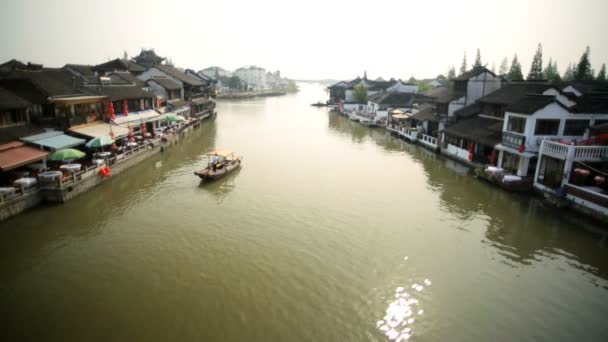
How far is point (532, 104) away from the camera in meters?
26.1

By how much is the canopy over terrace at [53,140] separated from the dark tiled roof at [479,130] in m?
33.9

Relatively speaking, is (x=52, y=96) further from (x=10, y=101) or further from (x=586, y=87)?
(x=586, y=87)

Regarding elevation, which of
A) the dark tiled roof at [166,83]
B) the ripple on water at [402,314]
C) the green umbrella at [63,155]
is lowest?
the ripple on water at [402,314]

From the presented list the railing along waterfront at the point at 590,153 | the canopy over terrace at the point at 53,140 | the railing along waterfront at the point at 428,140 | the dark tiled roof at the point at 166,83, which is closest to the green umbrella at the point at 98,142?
the canopy over terrace at the point at 53,140

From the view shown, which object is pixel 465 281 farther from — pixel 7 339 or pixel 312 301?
pixel 7 339

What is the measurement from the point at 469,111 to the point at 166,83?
43.4 metres

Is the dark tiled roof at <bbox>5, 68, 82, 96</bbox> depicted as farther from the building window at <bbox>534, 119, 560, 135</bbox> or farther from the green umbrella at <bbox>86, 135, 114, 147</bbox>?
the building window at <bbox>534, 119, 560, 135</bbox>

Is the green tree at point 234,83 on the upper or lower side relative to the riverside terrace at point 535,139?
upper

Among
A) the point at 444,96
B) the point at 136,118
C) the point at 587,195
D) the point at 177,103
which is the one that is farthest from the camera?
the point at 177,103

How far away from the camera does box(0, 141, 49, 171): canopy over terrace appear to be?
20.3m

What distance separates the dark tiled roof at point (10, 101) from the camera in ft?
75.4

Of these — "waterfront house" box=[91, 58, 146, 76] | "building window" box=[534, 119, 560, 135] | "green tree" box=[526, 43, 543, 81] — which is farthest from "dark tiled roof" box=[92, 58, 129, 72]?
"green tree" box=[526, 43, 543, 81]

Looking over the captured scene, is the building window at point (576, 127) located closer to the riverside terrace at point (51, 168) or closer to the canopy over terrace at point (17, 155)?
the riverside terrace at point (51, 168)

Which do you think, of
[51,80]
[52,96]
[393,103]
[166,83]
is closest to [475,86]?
[393,103]
